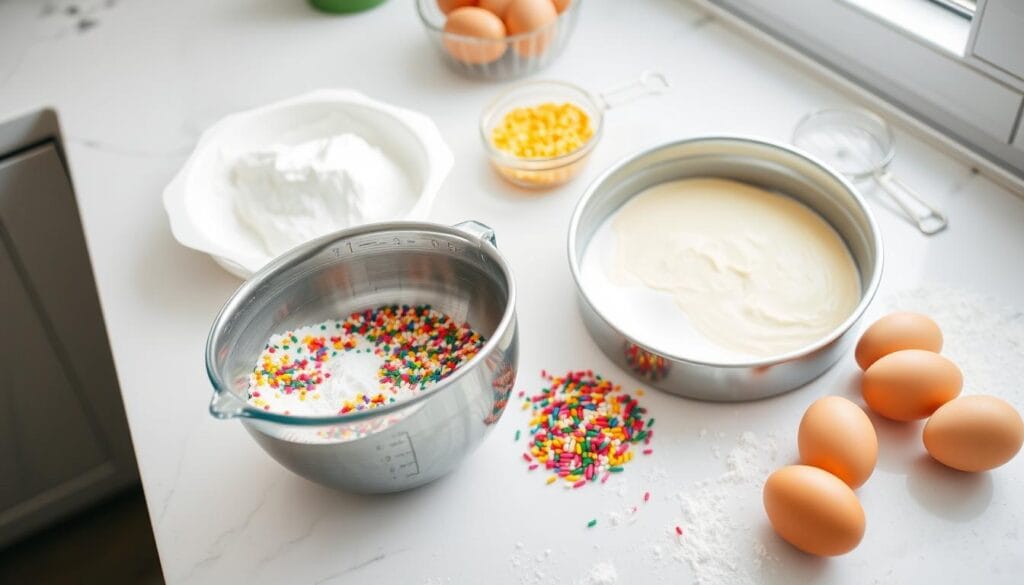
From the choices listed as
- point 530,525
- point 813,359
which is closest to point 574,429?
point 530,525

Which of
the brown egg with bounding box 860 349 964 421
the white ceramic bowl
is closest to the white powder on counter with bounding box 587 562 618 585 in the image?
the brown egg with bounding box 860 349 964 421

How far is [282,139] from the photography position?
1192 millimetres

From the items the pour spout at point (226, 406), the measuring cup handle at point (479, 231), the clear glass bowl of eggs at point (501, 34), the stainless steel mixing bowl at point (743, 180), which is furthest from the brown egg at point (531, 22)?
the pour spout at point (226, 406)

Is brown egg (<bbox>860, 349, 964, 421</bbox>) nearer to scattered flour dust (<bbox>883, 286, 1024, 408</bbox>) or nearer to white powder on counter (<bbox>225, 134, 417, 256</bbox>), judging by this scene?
scattered flour dust (<bbox>883, 286, 1024, 408</bbox>)

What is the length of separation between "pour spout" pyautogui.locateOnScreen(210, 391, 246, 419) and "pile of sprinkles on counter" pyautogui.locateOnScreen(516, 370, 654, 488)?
287mm

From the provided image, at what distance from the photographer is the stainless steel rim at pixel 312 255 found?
0.74m

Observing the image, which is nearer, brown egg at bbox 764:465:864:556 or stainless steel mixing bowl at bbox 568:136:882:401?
brown egg at bbox 764:465:864:556

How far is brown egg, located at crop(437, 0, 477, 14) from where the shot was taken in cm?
129

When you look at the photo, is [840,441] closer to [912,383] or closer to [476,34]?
[912,383]

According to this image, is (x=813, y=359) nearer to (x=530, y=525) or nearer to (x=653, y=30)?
(x=530, y=525)

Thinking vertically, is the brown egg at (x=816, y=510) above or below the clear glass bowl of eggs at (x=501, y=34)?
below

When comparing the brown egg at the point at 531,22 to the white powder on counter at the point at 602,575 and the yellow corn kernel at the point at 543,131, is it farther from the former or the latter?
the white powder on counter at the point at 602,575

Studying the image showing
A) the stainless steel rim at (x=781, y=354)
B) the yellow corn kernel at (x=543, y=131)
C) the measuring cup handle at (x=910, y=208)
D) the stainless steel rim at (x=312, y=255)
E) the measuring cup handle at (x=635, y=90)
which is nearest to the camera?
the stainless steel rim at (x=312, y=255)

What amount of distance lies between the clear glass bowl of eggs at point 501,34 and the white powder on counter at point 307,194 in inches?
9.9
